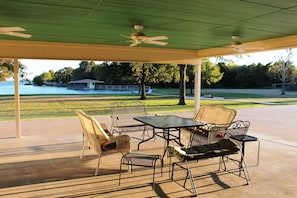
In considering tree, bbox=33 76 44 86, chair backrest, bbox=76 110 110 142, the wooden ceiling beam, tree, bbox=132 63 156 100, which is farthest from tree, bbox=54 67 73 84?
chair backrest, bbox=76 110 110 142

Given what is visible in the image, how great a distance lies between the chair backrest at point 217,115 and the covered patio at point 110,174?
811 mm

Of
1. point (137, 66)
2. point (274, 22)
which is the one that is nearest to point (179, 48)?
point (274, 22)

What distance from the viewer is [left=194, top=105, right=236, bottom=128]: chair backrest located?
17.1 ft

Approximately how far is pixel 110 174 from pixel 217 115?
280 cm

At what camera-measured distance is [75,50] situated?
6.34 metres

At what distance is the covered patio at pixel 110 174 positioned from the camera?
3389 millimetres

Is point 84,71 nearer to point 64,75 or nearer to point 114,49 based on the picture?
point 64,75

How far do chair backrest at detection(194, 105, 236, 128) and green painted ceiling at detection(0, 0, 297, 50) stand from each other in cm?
157

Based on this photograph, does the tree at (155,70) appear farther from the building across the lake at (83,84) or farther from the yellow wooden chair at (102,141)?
the yellow wooden chair at (102,141)

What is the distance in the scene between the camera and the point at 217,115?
559cm

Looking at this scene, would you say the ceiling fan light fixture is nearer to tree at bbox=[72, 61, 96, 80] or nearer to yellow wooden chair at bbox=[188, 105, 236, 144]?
yellow wooden chair at bbox=[188, 105, 236, 144]

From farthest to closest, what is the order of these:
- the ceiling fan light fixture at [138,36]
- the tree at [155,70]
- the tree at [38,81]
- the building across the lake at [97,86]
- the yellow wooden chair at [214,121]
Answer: the tree at [38,81]
the building across the lake at [97,86]
the tree at [155,70]
the yellow wooden chair at [214,121]
the ceiling fan light fixture at [138,36]

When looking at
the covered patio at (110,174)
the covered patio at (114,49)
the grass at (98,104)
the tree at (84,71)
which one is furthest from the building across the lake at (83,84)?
A: the covered patio at (110,174)

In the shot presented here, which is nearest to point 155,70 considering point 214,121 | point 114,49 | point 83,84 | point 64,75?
point 114,49
